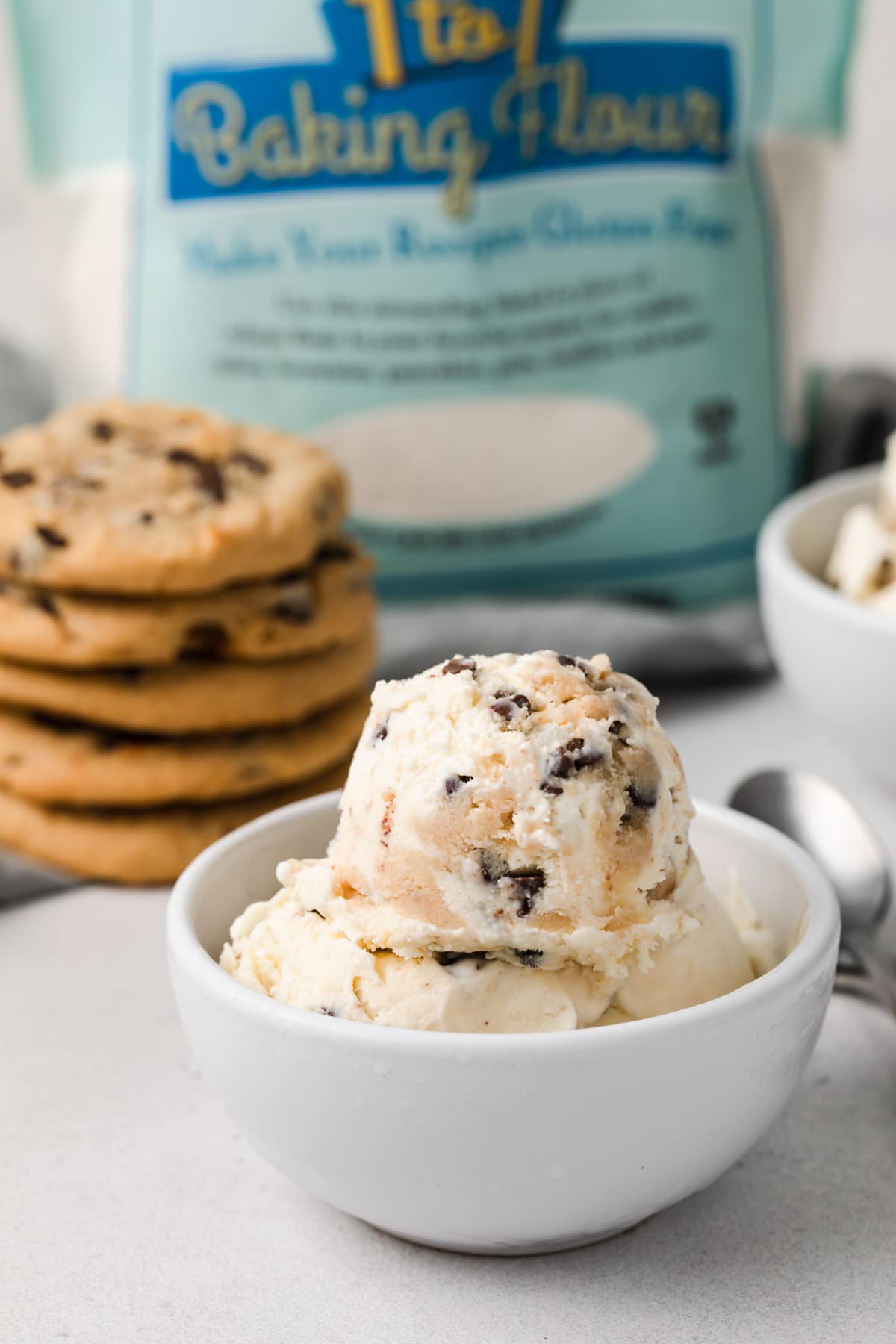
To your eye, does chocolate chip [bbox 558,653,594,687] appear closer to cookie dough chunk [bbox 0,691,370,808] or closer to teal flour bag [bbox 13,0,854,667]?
cookie dough chunk [bbox 0,691,370,808]

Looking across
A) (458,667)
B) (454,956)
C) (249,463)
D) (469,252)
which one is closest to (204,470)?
(249,463)

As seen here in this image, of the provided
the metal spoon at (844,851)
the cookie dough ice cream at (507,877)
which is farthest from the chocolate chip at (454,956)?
the metal spoon at (844,851)

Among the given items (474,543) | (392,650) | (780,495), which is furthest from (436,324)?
(780,495)

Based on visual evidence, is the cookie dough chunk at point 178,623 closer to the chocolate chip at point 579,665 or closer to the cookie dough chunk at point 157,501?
the cookie dough chunk at point 157,501

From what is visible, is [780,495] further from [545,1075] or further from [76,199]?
[545,1075]

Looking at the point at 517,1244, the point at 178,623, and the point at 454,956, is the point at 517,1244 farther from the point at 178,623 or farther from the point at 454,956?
the point at 178,623

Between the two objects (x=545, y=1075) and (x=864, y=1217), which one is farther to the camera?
(x=864, y=1217)
